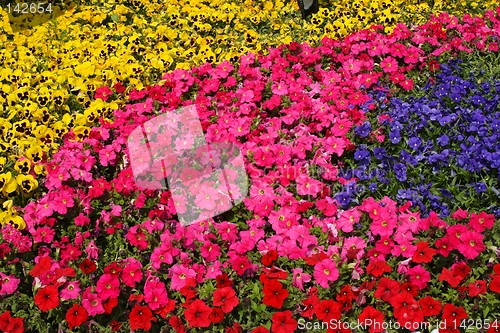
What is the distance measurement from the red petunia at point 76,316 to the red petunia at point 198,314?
0.57 metres

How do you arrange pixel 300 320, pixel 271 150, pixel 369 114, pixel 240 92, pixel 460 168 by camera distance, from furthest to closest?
pixel 240 92, pixel 369 114, pixel 271 150, pixel 460 168, pixel 300 320

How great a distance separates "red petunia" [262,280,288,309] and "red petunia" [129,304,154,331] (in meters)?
0.65

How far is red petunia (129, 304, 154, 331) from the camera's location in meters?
3.20

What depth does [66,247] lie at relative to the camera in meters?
3.71

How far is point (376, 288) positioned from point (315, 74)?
8.23 feet

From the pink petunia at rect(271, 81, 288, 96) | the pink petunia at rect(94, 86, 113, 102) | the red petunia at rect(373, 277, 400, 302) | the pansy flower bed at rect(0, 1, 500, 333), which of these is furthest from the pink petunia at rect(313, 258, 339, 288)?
the pink petunia at rect(94, 86, 113, 102)

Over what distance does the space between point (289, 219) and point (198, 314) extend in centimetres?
93

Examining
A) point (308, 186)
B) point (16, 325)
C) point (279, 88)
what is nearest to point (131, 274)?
point (16, 325)

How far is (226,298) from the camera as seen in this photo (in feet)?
10.5

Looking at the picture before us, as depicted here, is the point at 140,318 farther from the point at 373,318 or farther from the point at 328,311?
the point at 373,318

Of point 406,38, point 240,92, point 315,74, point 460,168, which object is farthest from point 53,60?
point 460,168

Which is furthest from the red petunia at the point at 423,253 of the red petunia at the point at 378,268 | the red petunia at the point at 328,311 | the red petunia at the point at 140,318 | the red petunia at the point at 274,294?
the red petunia at the point at 140,318

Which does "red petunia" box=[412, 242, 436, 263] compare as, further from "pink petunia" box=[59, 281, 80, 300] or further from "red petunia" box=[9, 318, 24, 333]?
"red petunia" box=[9, 318, 24, 333]

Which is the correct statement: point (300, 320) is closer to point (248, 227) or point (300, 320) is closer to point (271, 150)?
point (248, 227)
